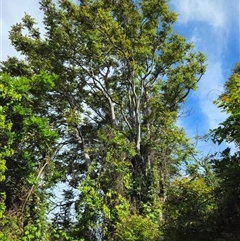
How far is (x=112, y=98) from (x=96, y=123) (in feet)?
4.64

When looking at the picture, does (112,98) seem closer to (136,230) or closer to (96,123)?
(96,123)

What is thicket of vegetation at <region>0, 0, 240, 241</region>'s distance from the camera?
9.05 metres

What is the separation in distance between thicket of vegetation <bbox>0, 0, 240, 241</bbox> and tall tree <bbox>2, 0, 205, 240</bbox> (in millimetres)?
40

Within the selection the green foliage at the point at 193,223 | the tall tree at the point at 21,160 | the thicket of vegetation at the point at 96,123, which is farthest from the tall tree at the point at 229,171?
the tall tree at the point at 21,160

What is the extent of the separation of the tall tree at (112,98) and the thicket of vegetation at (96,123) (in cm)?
4

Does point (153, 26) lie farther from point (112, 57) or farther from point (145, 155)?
point (145, 155)

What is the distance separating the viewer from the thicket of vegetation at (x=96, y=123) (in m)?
9.05

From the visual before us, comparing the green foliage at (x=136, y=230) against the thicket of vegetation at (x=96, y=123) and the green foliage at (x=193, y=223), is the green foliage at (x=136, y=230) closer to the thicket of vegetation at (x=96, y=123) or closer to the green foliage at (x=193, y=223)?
the thicket of vegetation at (x=96, y=123)

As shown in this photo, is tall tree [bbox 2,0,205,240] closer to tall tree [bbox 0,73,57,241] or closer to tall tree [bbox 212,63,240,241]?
tall tree [bbox 0,73,57,241]


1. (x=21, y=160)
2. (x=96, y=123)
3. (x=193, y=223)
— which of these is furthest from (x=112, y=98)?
(x=193, y=223)

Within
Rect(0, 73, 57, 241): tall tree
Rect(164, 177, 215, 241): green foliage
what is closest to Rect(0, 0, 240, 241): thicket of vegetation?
Rect(0, 73, 57, 241): tall tree

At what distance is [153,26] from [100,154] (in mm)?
5353

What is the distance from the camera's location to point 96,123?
50.1 feet

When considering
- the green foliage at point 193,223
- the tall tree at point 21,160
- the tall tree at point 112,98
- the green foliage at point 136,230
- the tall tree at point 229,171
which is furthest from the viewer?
the tall tree at point 112,98
